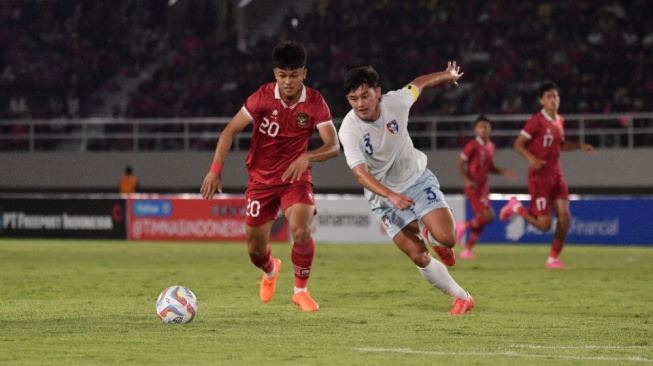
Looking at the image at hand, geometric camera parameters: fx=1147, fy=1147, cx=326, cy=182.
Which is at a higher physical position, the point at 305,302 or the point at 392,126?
the point at 392,126

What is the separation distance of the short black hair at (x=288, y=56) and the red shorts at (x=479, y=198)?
9267mm

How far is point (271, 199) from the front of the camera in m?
10.3

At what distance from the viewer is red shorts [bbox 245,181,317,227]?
33.2 feet

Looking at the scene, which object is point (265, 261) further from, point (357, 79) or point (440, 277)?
point (357, 79)

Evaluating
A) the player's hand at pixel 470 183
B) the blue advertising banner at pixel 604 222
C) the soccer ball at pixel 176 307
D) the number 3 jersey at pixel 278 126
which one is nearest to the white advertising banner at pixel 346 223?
the blue advertising banner at pixel 604 222

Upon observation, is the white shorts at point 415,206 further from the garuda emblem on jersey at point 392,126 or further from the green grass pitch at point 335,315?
the green grass pitch at point 335,315

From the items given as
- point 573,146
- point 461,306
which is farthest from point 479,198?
point 461,306

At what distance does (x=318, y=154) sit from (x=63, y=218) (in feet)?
53.7

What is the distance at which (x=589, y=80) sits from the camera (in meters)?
26.2

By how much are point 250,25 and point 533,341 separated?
25.6m

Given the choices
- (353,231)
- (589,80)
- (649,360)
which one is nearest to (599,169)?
(589,80)

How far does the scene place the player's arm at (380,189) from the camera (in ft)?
28.1

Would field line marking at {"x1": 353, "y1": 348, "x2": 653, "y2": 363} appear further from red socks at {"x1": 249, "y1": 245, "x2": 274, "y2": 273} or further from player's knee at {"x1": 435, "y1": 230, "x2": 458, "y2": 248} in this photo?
red socks at {"x1": 249, "y1": 245, "x2": 274, "y2": 273}

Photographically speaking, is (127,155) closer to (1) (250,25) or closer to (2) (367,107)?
(1) (250,25)
